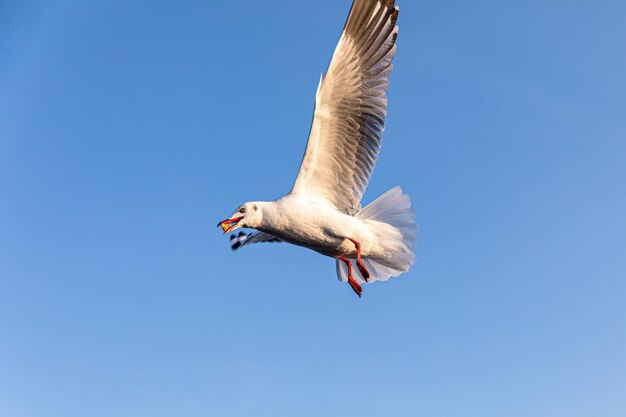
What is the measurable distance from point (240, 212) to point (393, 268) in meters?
2.21

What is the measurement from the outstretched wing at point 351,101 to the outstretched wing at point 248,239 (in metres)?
1.77

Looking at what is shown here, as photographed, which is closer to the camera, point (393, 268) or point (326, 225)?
point (326, 225)

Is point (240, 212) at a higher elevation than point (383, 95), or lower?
lower

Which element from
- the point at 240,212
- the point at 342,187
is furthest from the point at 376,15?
the point at 240,212

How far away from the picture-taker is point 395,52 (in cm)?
1236

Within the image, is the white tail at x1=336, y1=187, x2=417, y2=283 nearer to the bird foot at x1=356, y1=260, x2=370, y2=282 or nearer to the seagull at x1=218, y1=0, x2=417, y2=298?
the seagull at x1=218, y1=0, x2=417, y2=298

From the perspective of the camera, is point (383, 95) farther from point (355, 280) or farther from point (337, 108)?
point (355, 280)

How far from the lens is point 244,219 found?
12.1 metres

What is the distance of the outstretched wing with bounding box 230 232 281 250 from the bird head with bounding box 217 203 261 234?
1721mm

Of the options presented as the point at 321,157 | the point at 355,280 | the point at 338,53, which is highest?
the point at 338,53

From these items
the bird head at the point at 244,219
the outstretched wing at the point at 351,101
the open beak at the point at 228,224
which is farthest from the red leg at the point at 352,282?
the open beak at the point at 228,224

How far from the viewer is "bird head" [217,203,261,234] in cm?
1212

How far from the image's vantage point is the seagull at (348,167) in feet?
39.7

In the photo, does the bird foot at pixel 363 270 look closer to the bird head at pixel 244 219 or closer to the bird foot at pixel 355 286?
the bird foot at pixel 355 286
